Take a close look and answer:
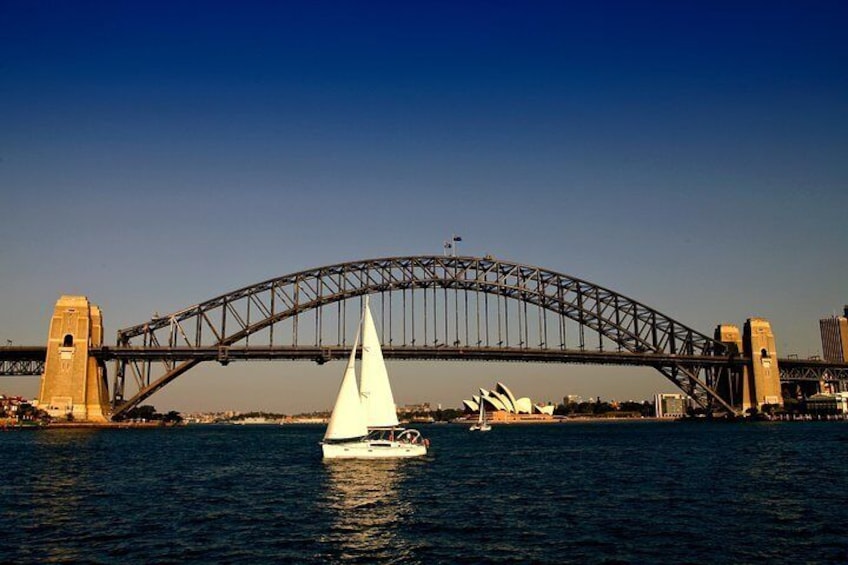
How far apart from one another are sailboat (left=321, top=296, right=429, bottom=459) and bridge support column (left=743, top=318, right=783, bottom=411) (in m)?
85.3

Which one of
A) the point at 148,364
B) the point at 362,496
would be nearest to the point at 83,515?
the point at 362,496

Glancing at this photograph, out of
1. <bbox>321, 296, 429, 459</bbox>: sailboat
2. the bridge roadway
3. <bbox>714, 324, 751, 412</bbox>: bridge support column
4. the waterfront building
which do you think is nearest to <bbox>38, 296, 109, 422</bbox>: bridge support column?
the bridge roadway

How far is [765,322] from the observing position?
119500 millimetres

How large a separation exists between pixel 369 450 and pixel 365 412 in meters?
2.23

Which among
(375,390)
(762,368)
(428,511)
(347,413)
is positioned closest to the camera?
(428,511)

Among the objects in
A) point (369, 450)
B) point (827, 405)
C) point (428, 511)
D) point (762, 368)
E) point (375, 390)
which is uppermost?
point (762, 368)

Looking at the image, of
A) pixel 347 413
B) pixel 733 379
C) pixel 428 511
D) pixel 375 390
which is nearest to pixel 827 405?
pixel 733 379

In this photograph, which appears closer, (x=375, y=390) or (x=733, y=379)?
(x=375, y=390)

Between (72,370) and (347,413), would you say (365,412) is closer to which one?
(347,413)

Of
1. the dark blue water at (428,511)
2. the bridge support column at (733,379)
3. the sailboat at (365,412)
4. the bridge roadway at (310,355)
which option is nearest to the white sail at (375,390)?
the sailboat at (365,412)

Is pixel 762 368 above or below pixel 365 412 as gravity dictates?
above

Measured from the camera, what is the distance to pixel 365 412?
150 ft

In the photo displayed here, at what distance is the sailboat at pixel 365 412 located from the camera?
147ft

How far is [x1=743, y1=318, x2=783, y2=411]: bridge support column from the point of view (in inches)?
4572
